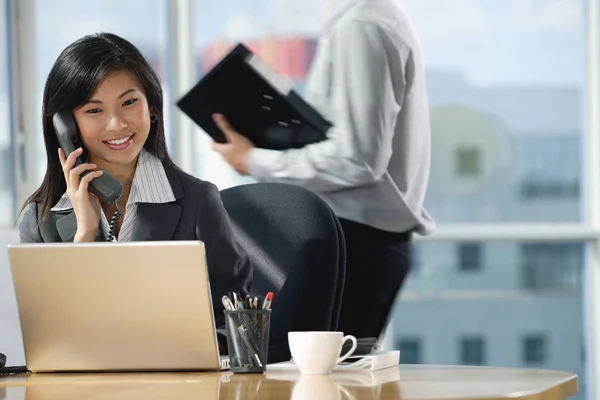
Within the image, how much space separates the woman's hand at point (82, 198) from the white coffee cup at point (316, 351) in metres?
0.58

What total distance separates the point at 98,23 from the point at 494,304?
2198 mm

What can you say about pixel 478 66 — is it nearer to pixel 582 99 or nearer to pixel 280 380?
pixel 582 99

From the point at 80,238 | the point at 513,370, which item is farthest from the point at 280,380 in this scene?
the point at 80,238

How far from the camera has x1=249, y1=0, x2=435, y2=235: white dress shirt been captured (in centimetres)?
283

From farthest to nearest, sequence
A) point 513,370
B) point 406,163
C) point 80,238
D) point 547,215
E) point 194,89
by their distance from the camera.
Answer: point 547,215 → point 406,163 → point 194,89 → point 80,238 → point 513,370

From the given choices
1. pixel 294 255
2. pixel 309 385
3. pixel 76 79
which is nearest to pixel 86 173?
pixel 76 79

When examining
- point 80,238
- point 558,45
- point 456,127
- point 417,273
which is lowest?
point 417,273

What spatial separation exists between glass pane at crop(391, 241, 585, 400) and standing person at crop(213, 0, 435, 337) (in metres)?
1.65

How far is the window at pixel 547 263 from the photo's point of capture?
15.0 ft

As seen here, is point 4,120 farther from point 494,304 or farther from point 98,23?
point 494,304

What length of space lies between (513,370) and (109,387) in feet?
2.18

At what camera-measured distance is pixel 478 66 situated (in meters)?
4.59

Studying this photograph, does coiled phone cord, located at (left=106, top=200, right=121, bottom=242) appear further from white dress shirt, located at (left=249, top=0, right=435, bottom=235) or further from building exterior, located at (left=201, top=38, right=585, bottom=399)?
building exterior, located at (left=201, top=38, right=585, bottom=399)

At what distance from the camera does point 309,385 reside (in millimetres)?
1454
